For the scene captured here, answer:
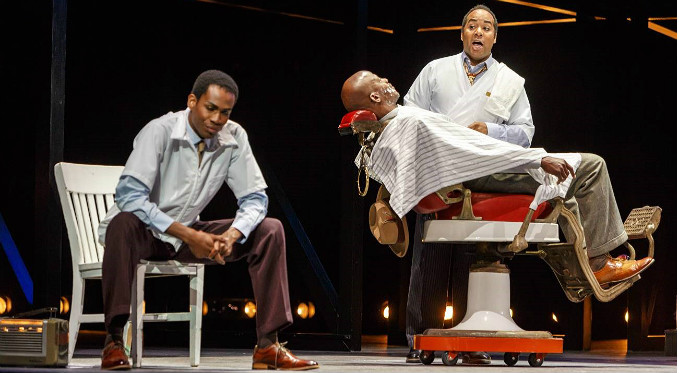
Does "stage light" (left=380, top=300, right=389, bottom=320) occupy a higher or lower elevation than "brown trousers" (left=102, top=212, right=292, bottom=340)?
lower

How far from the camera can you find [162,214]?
116 inches

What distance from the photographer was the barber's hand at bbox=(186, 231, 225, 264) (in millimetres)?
2965

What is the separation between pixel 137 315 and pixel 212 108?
0.66m

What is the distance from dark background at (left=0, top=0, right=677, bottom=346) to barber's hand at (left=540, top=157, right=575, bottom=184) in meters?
2.14

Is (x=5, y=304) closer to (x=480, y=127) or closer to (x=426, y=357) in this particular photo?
(x=426, y=357)

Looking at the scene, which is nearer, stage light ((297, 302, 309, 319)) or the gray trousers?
Answer: the gray trousers

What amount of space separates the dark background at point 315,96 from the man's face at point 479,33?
158 cm

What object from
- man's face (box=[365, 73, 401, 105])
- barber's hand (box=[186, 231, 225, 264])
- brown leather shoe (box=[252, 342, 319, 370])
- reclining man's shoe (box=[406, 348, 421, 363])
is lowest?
reclining man's shoe (box=[406, 348, 421, 363])

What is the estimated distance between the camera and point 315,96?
5840 millimetres

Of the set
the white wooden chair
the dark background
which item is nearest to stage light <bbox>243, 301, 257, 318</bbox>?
the dark background

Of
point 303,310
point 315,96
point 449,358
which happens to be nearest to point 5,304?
point 303,310

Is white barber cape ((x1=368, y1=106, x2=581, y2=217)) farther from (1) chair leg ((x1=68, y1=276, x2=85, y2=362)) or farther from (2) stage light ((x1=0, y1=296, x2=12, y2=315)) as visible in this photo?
(2) stage light ((x1=0, y1=296, x2=12, y2=315))

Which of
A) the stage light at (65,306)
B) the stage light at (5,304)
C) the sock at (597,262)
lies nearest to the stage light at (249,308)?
the stage light at (65,306)

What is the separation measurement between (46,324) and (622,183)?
11.6 ft
